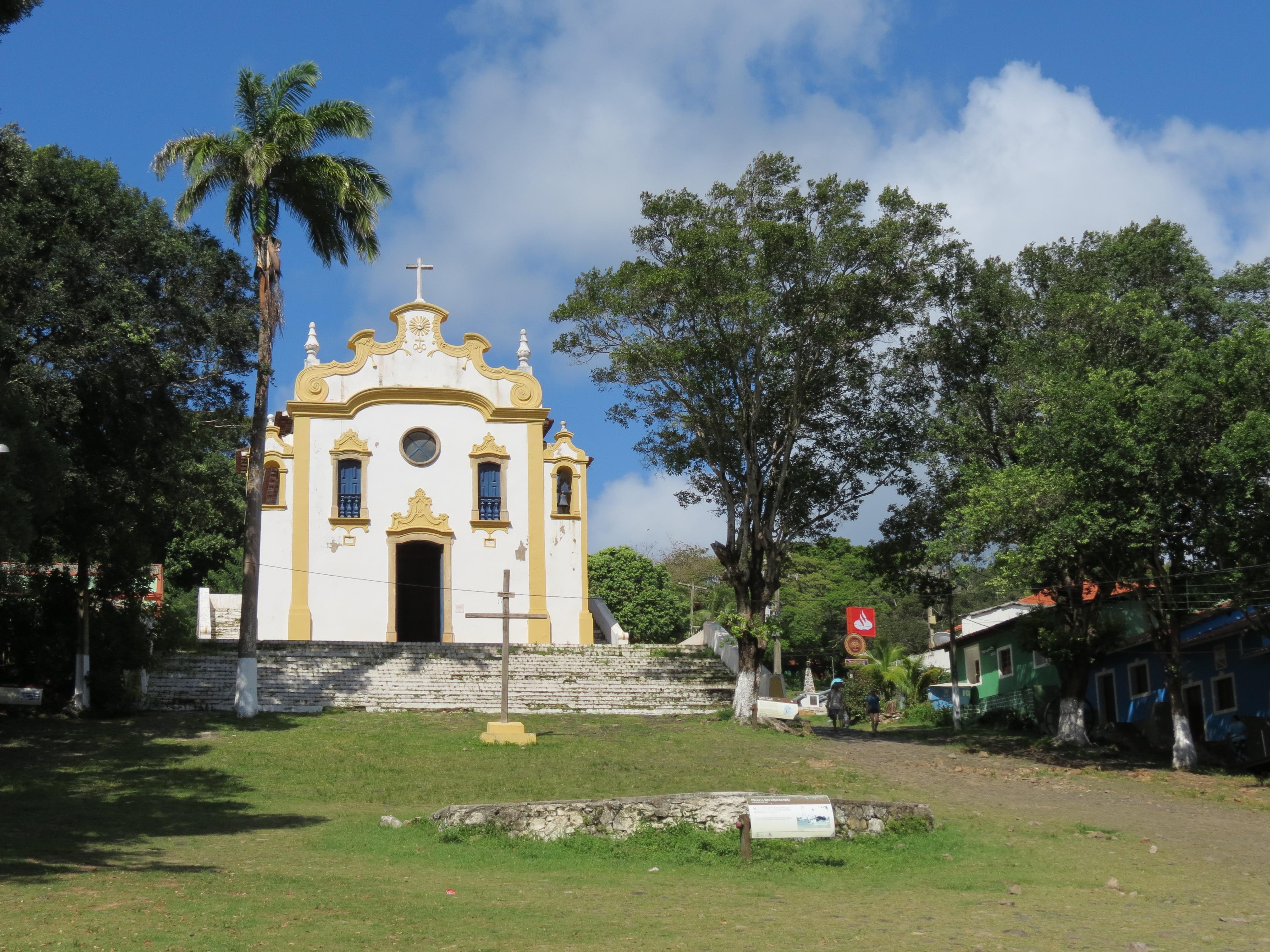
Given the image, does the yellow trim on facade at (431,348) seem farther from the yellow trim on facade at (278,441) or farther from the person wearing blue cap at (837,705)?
the person wearing blue cap at (837,705)

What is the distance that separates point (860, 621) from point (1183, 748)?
1698cm

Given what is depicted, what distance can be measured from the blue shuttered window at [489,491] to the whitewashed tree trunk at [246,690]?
10302mm

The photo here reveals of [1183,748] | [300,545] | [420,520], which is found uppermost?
[420,520]

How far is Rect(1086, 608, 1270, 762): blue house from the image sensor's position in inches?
836

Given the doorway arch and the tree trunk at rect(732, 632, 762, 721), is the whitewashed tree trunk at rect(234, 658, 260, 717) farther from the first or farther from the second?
the doorway arch

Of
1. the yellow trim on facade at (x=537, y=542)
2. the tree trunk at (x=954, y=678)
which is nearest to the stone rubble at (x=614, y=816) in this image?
the tree trunk at (x=954, y=678)

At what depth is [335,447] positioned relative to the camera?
101 feet

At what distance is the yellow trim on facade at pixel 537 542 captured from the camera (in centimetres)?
3052

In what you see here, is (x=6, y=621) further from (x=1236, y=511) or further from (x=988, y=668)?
(x=988, y=668)

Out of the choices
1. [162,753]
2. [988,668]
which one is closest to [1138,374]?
[988,668]

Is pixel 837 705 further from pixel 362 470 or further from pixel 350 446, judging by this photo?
pixel 350 446

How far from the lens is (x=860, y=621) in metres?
37.6

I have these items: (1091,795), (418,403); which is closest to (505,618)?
(1091,795)

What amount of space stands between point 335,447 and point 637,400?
949 cm
